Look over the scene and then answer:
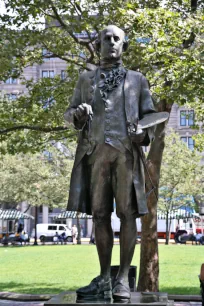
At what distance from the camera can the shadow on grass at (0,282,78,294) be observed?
47.1 feet

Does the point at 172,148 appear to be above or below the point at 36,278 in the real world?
above

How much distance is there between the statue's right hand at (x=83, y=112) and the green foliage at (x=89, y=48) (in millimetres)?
6166

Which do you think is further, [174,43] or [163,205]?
[163,205]

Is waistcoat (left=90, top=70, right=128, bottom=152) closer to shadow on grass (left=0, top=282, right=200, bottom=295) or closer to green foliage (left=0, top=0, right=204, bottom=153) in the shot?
green foliage (left=0, top=0, right=204, bottom=153)

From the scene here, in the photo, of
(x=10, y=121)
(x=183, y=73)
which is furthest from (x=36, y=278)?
(x=183, y=73)

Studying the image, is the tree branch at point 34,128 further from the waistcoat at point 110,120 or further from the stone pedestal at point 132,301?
the stone pedestal at point 132,301

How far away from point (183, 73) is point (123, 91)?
6.03 meters

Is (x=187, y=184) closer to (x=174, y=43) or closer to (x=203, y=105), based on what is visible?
(x=203, y=105)

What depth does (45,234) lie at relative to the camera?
54.5m

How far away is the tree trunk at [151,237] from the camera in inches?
519

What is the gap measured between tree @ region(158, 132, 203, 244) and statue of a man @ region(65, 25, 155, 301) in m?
41.2

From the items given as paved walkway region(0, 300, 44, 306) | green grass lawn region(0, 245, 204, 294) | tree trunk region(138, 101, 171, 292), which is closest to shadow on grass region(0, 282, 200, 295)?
green grass lawn region(0, 245, 204, 294)

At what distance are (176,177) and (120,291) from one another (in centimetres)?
4356

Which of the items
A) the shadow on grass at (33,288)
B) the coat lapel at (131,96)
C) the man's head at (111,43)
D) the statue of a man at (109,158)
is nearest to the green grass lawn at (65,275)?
the shadow on grass at (33,288)
